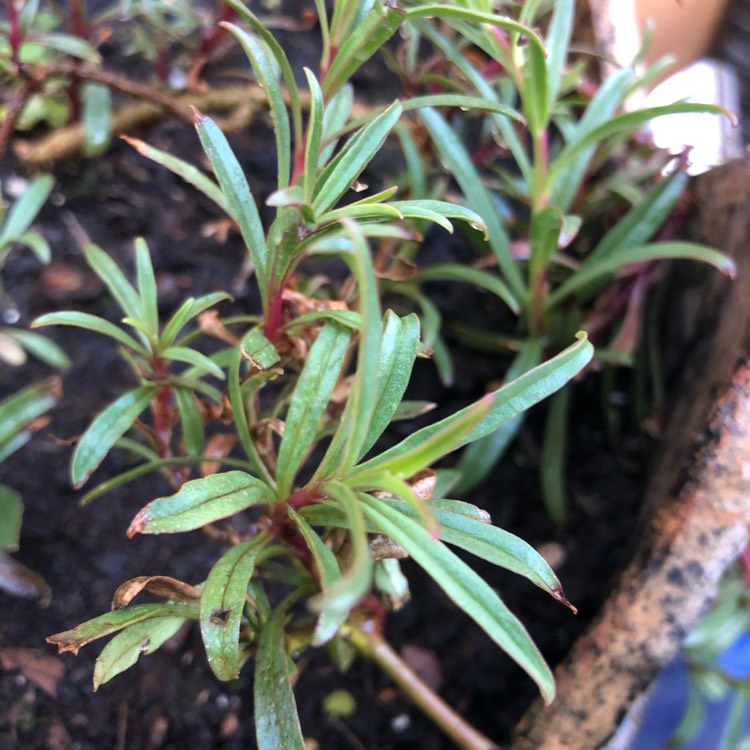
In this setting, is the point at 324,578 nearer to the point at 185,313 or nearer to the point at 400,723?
the point at 185,313

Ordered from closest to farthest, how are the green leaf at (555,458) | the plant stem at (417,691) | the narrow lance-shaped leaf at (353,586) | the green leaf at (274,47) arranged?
the narrow lance-shaped leaf at (353,586)
the green leaf at (274,47)
the plant stem at (417,691)
the green leaf at (555,458)

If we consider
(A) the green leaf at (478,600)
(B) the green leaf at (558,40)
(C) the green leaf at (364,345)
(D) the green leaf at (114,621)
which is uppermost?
(B) the green leaf at (558,40)

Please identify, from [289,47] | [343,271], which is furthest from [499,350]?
[289,47]

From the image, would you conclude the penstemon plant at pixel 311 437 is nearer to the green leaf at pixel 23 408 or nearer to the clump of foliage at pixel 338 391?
the clump of foliage at pixel 338 391

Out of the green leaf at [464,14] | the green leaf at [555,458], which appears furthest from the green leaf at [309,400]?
the green leaf at [555,458]

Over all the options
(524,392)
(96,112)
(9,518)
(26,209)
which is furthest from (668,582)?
(96,112)

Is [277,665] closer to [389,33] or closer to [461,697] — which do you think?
[461,697]
